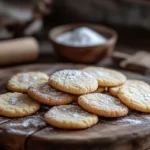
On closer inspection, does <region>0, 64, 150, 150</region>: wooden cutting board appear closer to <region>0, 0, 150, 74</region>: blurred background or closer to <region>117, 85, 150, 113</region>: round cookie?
<region>117, 85, 150, 113</region>: round cookie

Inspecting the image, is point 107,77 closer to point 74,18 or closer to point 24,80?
point 24,80

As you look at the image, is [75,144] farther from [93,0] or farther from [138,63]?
[93,0]

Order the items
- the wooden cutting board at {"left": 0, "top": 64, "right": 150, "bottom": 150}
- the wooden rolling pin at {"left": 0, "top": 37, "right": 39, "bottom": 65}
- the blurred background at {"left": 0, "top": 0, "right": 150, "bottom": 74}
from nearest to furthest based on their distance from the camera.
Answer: the wooden cutting board at {"left": 0, "top": 64, "right": 150, "bottom": 150} < the wooden rolling pin at {"left": 0, "top": 37, "right": 39, "bottom": 65} < the blurred background at {"left": 0, "top": 0, "right": 150, "bottom": 74}

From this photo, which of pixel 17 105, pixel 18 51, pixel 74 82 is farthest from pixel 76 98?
pixel 18 51

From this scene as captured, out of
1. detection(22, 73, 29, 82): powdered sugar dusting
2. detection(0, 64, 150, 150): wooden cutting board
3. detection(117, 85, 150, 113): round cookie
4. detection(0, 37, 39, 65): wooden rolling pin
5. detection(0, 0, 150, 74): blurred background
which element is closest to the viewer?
detection(0, 64, 150, 150): wooden cutting board

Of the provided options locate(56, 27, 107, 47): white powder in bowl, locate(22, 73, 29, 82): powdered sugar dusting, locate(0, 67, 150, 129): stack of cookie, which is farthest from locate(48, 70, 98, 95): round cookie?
locate(56, 27, 107, 47): white powder in bowl

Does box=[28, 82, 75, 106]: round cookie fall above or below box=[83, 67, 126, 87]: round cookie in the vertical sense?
below

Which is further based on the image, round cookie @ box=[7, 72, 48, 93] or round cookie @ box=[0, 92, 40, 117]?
round cookie @ box=[7, 72, 48, 93]
